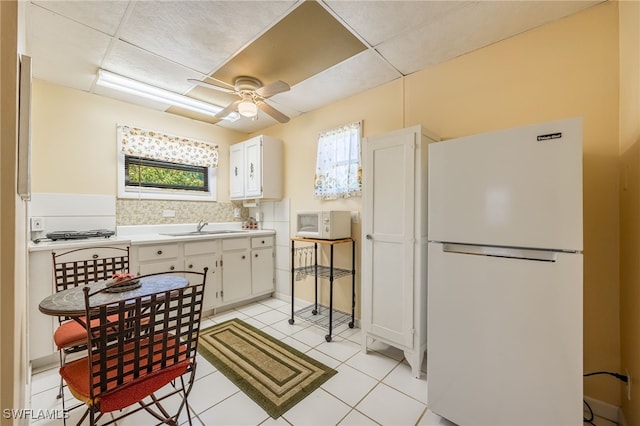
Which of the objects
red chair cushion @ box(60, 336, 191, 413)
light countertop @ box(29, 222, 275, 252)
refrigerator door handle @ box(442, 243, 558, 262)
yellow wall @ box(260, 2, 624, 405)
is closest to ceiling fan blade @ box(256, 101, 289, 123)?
yellow wall @ box(260, 2, 624, 405)

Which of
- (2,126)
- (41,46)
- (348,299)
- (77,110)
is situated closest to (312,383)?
(348,299)

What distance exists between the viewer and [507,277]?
135 cm

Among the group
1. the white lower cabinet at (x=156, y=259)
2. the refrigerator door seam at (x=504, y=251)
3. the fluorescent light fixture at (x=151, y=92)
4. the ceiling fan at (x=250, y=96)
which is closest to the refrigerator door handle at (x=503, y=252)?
the refrigerator door seam at (x=504, y=251)

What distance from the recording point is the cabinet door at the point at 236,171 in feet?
12.3

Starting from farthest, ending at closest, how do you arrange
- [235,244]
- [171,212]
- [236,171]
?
[236,171], [171,212], [235,244]

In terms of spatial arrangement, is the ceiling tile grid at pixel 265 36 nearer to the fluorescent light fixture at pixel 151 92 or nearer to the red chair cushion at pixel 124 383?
the fluorescent light fixture at pixel 151 92

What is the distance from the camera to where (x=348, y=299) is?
2941 mm

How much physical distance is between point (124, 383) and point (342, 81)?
2.82 metres

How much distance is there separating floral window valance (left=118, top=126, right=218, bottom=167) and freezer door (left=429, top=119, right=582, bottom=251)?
310 cm

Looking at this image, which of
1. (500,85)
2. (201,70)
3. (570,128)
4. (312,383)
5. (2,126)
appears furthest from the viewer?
(201,70)

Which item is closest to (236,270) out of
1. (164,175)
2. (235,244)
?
(235,244)

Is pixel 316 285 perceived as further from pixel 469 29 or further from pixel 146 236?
pixel 469 29

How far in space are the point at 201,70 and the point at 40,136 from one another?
1725 millimetres

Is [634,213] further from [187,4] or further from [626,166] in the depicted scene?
[187,4]
